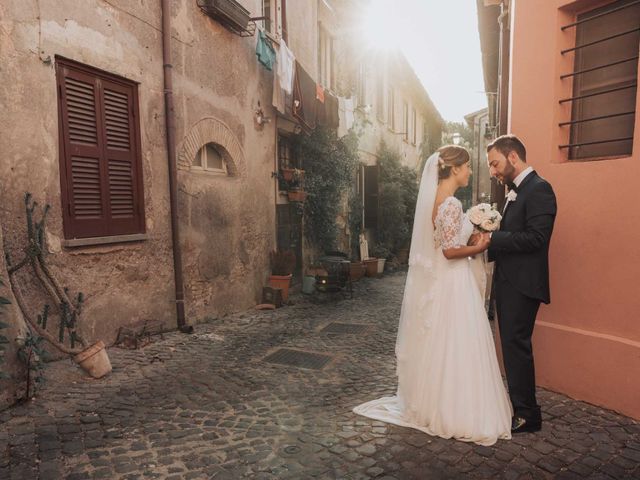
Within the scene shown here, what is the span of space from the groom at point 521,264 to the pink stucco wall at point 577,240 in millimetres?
714

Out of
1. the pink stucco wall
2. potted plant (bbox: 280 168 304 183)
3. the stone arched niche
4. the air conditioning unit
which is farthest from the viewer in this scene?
potted plant (bbox: 280 168 304 183)

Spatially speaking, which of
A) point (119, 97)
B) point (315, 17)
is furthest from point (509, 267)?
point (315, 17)

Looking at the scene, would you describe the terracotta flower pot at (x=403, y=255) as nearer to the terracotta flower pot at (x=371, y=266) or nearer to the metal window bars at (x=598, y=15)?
the terracotta flower pot at (x=371, y=266)

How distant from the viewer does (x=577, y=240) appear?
3.60 m

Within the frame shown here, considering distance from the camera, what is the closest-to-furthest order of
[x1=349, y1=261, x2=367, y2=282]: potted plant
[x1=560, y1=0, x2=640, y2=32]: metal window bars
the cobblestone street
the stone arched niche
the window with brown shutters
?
the cobblestone street, [x1=560, y1=0, x2=640, y2=32]: metal window bars, the window with brown shutters, the stone arched niche, [x1=349, y1=261, x2=367, y2=282]: potted plant

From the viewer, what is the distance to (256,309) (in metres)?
7.60

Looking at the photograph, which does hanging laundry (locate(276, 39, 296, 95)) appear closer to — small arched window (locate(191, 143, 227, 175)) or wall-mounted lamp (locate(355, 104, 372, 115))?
small arched window (locate(191, 143, 227, 175))

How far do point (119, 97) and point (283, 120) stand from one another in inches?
157

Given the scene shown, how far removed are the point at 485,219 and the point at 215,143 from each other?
4730 millimetres

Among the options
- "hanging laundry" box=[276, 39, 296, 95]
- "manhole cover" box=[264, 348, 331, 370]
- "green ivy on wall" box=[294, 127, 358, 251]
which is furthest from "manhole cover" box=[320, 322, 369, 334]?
"hanging laundry" box=[276, 39, 296, 95]

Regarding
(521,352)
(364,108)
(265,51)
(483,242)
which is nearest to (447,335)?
(521,352)

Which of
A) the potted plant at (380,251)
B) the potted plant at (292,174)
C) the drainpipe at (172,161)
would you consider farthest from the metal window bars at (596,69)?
the potted plant at (380,251)

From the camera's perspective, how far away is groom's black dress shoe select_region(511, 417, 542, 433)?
10.2ft

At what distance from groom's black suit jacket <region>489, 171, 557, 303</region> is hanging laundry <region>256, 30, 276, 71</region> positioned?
554 centimetres
